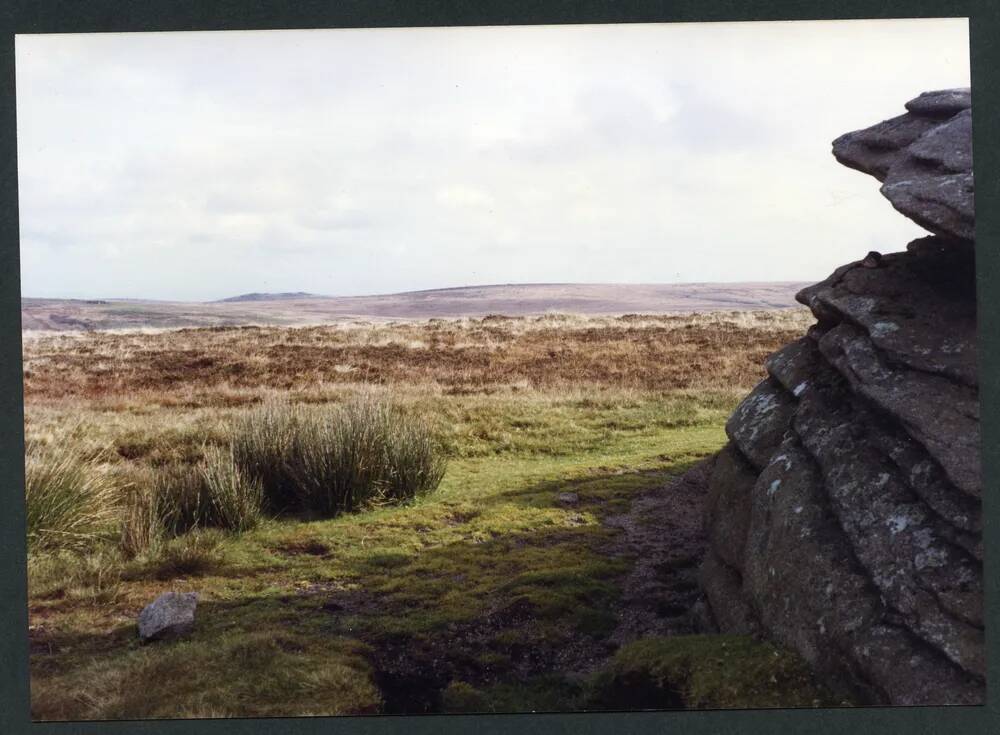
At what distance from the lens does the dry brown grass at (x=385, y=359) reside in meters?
12.9

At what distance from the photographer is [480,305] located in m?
33.1

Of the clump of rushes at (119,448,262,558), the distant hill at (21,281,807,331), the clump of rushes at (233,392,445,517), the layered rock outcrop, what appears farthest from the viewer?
the distant hill at (21,281,807,331)

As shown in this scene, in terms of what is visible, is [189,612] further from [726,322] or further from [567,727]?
[726,322]

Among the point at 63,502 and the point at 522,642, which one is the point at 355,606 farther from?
the point at 63,502

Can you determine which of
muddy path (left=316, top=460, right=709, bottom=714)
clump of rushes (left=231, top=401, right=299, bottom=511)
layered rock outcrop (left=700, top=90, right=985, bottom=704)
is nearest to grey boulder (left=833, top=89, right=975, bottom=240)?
layered rock outcrop (left=700, top=90, right=985, bottom=704)

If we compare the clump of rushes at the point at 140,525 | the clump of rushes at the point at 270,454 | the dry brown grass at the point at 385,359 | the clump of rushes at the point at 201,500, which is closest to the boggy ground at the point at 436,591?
the clump of rushes at the point at 140,525

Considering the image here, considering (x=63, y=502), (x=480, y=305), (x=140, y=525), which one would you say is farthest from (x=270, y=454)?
(x=480, y=305)

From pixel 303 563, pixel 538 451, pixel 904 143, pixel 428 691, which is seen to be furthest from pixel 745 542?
pixel 538 451

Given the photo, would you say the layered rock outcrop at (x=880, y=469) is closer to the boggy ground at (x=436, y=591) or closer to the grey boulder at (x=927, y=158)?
the grey boulder at (x=927, y=158)

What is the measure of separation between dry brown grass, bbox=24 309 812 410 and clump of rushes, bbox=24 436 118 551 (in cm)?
473

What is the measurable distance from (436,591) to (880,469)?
3577 mm

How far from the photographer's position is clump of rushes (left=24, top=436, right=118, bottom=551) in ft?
21.9

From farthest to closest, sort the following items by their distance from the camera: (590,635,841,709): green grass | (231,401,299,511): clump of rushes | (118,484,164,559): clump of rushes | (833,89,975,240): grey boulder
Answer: (231,401,299,511): clump of rushes
(118,484,164,559): clump of rushes
(833,89,975,240): grey boulder
(590,635,841,709): green grass

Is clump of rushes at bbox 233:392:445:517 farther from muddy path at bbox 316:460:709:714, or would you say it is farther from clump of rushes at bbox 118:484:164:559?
muddy path at bbox 316:460:709:714
